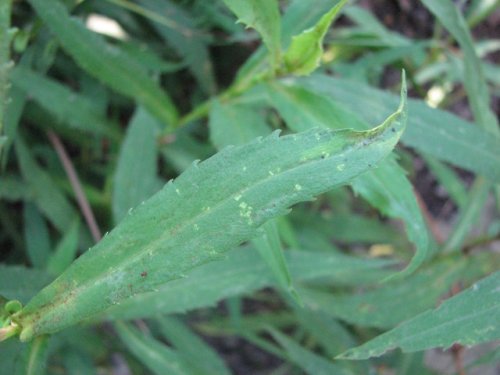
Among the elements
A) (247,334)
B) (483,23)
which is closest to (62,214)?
(247,334)

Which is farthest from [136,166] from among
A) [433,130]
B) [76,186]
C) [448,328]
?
[448,328]

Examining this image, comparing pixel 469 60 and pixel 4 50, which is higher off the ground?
pixel 4 50

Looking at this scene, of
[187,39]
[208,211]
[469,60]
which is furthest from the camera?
[187,39]

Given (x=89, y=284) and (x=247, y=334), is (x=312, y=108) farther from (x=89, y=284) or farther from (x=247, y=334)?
(x=247, y=334)

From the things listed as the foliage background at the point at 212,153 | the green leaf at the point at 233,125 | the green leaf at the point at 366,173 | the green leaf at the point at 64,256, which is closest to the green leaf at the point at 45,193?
the foliage background at the point at 212,153

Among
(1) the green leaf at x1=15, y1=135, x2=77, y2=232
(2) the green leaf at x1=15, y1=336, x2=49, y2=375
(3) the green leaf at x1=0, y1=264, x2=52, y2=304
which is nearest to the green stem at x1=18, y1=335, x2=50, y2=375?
(2) the green leaf at x1=15, y1=336, x2=49, y2=375

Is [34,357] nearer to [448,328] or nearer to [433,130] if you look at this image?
[448,328]
